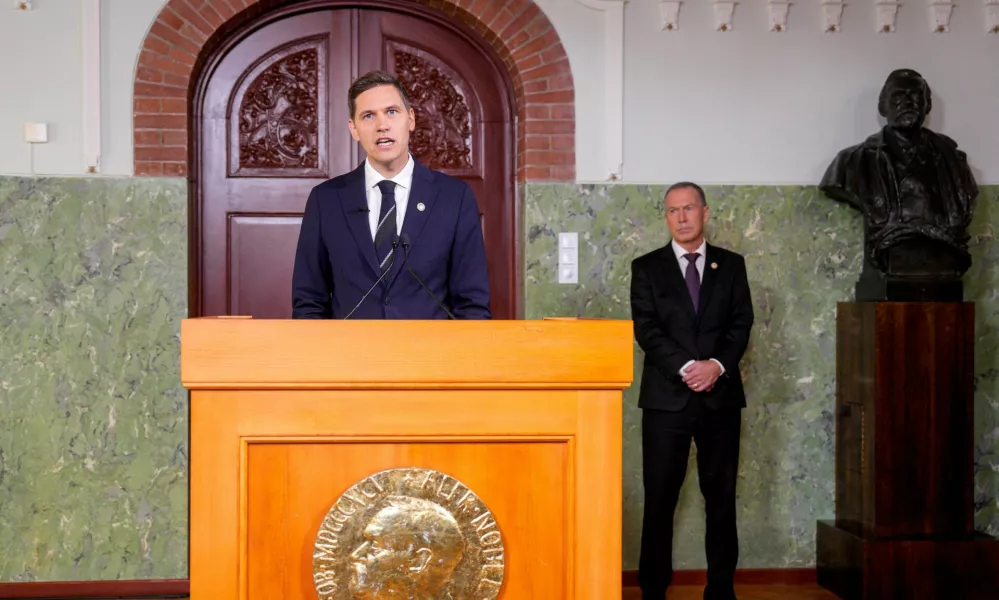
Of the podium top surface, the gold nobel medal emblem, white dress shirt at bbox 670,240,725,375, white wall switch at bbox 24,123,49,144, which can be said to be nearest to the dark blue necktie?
the podium top surface

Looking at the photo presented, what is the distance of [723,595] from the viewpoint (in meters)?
3.99

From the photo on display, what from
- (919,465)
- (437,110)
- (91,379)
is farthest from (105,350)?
(919,465)

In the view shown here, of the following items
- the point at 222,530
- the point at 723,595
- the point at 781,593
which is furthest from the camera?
the point at 781,593

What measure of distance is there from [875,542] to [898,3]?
2416 mm

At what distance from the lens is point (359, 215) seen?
7.00 ft

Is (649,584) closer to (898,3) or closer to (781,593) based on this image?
(781,593)

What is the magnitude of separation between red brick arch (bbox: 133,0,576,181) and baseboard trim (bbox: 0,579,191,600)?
1766mm

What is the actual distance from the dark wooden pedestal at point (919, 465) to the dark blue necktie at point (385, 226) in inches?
108

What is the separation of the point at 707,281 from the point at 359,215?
7.33 ft

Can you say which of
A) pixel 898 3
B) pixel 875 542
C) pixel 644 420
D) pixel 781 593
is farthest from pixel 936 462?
pixel 898 3

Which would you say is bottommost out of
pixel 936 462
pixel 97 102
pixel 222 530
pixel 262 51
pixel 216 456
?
pixel 936 462

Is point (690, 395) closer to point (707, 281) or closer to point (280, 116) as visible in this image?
point (707, 281)

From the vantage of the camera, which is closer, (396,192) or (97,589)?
(396,192)

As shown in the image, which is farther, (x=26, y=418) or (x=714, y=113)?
(x=714, y=113)
